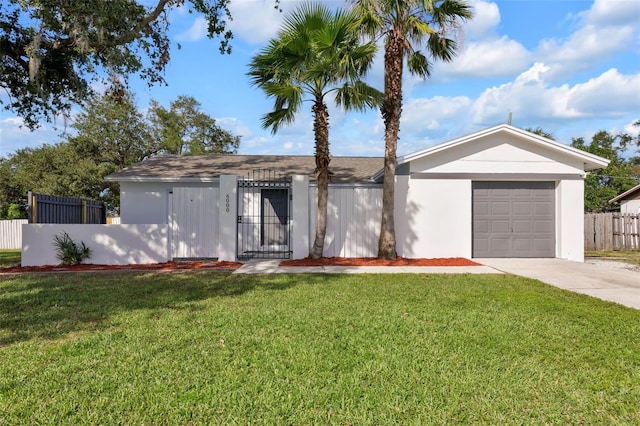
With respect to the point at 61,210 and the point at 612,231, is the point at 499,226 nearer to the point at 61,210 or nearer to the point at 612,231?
the point at 612,231

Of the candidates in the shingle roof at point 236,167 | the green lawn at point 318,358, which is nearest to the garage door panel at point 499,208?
the shingle roof at point 236,167

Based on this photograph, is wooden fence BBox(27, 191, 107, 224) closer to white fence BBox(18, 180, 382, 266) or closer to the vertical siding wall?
white fence BBox(18, 180, 382, 266)

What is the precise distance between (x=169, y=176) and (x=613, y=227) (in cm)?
1855

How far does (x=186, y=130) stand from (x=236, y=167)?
64.3 feet

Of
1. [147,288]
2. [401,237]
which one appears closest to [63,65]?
[147,288]

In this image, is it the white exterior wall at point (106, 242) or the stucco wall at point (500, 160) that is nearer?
the white exterior wall at point (106, 242)

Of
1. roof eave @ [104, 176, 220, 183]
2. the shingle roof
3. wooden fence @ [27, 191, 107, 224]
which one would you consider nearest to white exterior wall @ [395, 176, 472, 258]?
the shingle roof

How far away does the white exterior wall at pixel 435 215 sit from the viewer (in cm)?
1217

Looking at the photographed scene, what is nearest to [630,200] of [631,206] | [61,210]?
[631,206]

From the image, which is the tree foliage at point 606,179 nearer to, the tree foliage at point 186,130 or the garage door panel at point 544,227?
the garage door panel at point 544,227

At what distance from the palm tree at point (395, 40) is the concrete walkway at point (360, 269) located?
1465mm

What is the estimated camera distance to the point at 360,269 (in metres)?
10.1

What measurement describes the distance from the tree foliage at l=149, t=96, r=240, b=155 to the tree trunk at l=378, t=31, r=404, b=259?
24.3 meters

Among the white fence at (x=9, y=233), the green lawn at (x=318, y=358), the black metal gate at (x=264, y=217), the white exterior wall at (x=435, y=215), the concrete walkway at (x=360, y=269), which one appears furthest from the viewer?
the white fence at (x=9, y=233)
